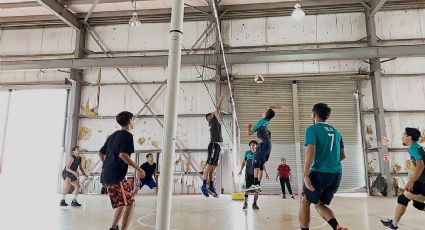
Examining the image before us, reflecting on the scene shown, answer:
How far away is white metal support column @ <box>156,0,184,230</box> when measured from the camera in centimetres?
216

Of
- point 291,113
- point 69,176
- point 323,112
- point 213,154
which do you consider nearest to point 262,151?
point 213,154

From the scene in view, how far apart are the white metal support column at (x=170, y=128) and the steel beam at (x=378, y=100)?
12.9m

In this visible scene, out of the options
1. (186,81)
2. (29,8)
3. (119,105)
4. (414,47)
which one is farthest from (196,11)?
(414,47)

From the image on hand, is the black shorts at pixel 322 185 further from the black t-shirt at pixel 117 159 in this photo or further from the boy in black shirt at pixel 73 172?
the boy in black shirt at pixel 73 172

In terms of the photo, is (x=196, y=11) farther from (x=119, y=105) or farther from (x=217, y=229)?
(x=217, y=229)

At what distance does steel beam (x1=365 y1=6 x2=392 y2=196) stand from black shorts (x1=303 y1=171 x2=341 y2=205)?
437 inches

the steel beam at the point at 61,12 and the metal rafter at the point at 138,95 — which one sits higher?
the steel beam at the point at 61,12

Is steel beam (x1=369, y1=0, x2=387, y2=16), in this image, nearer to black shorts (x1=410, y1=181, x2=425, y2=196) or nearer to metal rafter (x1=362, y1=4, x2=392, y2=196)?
metal rafter (x1=362, y1=4, x2=392, y2=196)

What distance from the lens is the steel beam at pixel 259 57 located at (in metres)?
12.9

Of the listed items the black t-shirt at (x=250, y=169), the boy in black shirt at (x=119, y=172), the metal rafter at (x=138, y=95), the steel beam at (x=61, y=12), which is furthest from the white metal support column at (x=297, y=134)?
the boy in black shirt at (x=119, y=172)

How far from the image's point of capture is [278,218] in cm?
583

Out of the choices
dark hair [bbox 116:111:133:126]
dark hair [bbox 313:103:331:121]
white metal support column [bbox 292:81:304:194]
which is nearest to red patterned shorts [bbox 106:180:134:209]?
dark hair [bbox 116:111:133:126]

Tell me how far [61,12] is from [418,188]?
14.8 m

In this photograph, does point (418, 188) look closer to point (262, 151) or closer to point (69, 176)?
point (262, 151)
